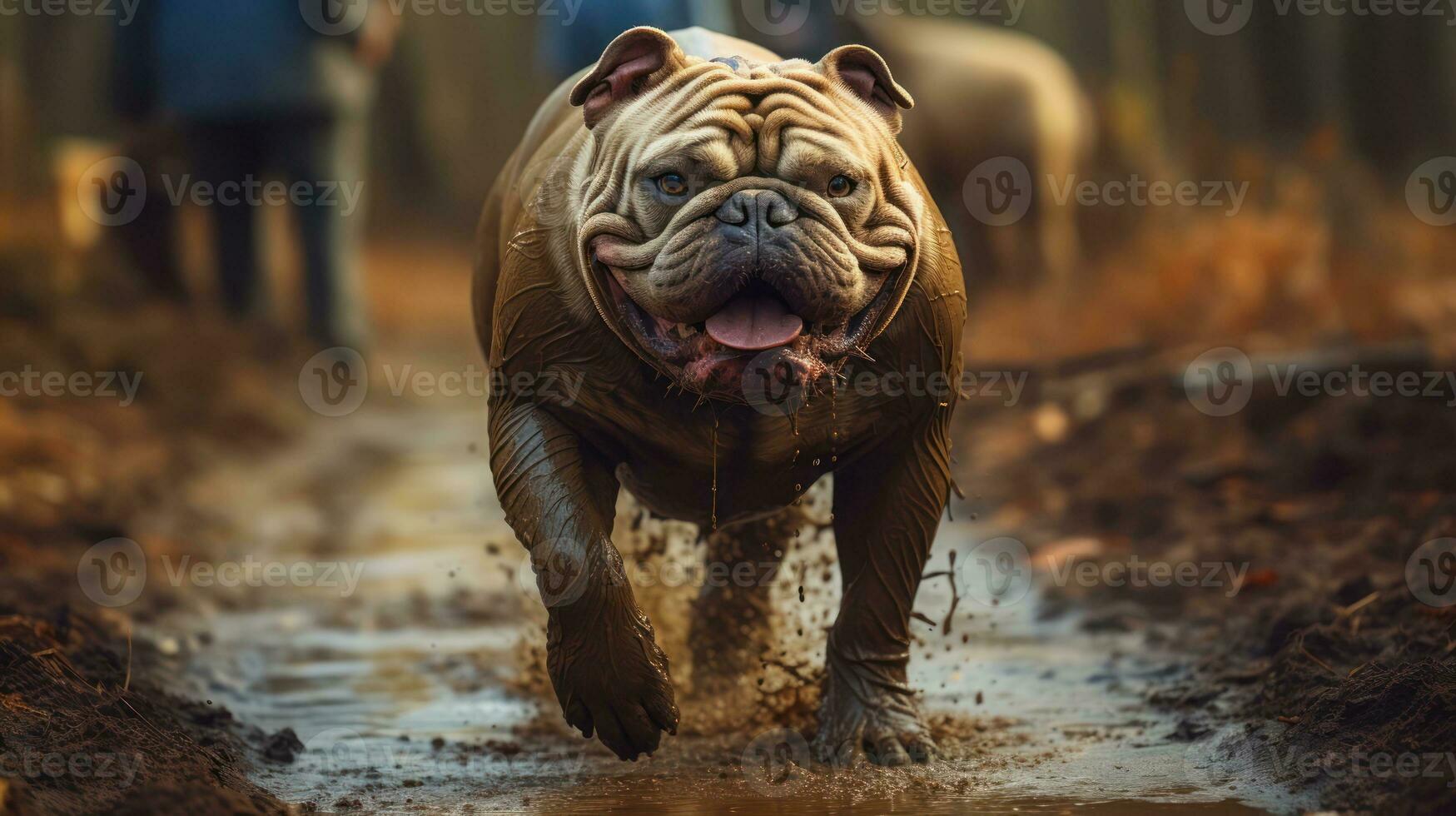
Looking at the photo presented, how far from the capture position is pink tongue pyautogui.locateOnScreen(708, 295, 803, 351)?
402 centimetres

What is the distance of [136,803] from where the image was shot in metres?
3.70

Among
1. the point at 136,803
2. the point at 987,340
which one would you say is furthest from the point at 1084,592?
the point at 987,340

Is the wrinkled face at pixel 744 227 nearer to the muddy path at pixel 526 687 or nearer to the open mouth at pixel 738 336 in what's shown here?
the open mouth at pixel 738 336

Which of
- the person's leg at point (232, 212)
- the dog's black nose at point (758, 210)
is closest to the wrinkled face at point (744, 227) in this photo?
the dog's black nose at point (758, 210)

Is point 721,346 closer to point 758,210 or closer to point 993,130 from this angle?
point 758,210

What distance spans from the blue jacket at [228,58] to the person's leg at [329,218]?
0.87 feet

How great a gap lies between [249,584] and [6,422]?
2.28 m

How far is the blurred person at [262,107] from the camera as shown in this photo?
11875 millimetres

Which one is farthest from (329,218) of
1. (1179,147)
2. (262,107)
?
(1179,147)

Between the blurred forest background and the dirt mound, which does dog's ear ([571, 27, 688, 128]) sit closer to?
the dirt mound

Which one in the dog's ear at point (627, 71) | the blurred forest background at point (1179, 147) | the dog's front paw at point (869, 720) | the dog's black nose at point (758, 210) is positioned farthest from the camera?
the blurred forest background at point (1179, 147)

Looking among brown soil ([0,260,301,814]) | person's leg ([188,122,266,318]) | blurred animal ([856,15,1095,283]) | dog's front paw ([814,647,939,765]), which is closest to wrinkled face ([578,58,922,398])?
dog's front paw ([814,647,939,765])

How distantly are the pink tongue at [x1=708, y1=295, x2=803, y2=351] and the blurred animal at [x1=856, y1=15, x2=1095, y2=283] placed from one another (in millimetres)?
7583

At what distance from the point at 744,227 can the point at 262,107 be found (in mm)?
8756
